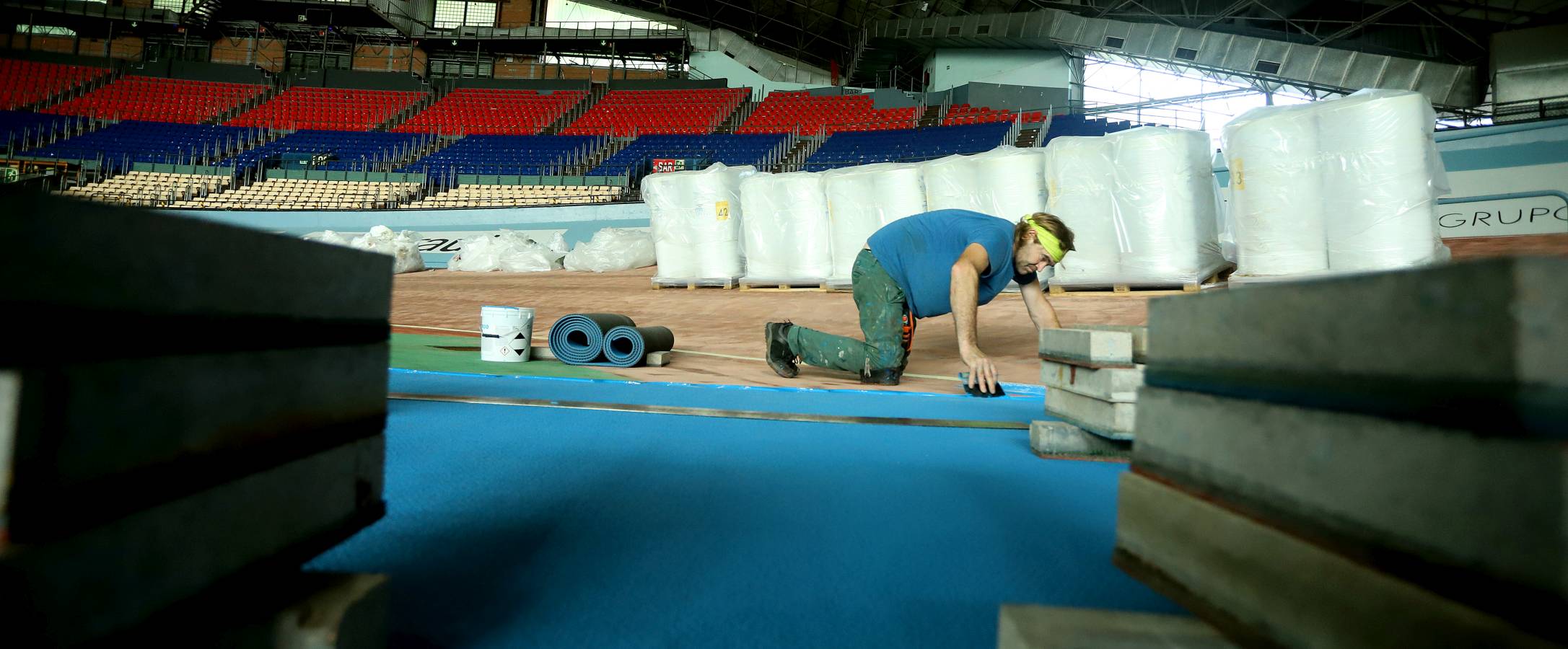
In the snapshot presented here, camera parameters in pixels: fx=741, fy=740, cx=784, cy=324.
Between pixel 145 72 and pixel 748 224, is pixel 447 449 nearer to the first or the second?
pixel 748 224

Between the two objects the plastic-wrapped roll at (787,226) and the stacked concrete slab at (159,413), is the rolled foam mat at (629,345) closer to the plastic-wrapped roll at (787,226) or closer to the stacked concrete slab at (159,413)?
the plastic-wrapped roll at (787,226)

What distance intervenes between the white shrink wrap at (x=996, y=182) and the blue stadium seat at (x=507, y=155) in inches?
578

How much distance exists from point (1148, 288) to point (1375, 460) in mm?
5448

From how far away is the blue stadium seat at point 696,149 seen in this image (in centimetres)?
1867

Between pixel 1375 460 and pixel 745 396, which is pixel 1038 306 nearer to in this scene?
pixel 745 396

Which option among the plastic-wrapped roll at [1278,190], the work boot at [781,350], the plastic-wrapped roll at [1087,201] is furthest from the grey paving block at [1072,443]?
the plastic-wrapped roll at [1087,201]

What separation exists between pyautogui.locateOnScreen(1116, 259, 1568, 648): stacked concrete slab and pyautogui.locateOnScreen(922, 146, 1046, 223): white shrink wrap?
5.17 metres

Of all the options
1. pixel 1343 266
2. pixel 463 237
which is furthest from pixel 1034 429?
pixel 463 237

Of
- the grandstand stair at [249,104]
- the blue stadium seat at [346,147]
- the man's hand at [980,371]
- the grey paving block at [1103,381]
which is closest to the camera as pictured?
the grey paving block at [1103,381]

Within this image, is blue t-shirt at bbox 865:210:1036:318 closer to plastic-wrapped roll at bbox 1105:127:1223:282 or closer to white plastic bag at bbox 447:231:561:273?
plastic-wrapped roll at bbox 1105:127:1223:282

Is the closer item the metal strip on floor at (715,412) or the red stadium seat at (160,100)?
the metal strip on floor at (715,412)

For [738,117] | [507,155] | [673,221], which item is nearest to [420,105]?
[507,155]

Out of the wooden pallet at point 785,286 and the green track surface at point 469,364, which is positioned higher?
the wooden pallet at point 785,286

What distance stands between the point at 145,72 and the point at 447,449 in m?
31.7
